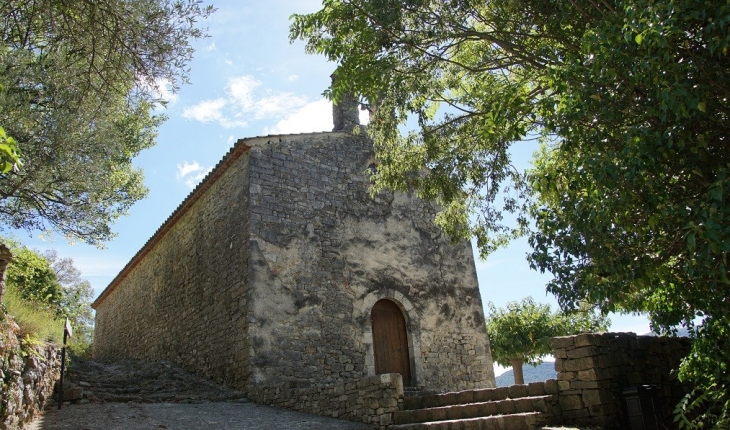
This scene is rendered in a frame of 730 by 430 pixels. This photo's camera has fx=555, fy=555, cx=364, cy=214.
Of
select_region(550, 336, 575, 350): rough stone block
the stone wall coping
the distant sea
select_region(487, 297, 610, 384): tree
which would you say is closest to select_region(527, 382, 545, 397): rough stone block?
select_region(550, 336, 575, 350): rough stone block

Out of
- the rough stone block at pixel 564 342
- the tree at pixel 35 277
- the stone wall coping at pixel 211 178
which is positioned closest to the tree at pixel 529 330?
the stone wall coping at pixel 211 178

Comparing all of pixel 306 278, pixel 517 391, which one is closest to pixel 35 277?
pixel 306 278

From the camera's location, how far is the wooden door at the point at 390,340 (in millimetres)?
12688

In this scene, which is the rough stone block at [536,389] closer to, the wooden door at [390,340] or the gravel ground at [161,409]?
the gravel ground at [161,409]

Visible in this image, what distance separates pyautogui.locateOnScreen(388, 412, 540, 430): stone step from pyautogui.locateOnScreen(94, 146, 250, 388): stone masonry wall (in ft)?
15.4

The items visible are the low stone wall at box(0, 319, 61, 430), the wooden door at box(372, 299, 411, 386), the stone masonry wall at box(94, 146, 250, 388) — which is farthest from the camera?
the wooden door at box(372, 299, 411, 386)

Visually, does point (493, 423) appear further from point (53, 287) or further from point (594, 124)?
point (53, 287)

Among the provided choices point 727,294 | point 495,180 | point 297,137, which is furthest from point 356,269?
point 727,294

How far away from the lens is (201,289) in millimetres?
13547

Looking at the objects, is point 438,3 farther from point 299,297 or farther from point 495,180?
point 299,297

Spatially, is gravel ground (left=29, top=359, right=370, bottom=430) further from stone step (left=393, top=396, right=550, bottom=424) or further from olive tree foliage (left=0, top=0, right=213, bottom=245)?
olive tree foliage (left=0, top=0, right=213, bottom=245)

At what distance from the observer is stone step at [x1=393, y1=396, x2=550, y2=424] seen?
711cm

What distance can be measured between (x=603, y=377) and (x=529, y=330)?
13.4 metres

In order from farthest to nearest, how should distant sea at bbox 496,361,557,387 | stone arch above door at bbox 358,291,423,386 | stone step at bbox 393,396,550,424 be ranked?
1. distant sea at bbox 496,361,557,387
2. stone arch above door at bbox 358,291,423,386
3. stone step at bbox 393,396,550,424
